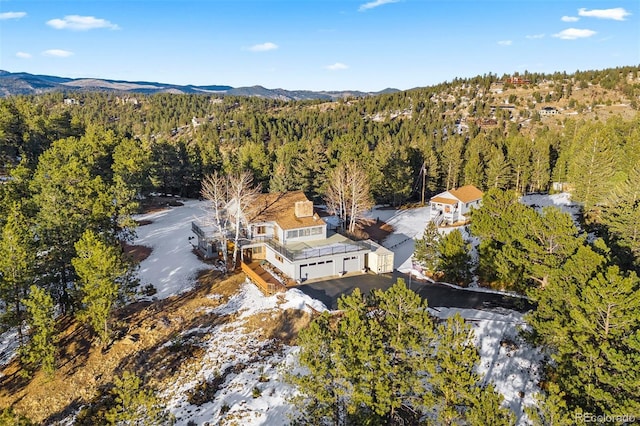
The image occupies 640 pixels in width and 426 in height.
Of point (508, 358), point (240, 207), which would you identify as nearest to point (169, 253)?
point (240, 207)

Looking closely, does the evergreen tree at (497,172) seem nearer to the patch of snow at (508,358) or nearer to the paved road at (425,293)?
the paved road at (425,293)

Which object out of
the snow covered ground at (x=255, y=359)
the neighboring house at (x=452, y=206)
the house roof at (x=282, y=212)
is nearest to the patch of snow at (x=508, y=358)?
the snow covered ground at (x=255, y=359)

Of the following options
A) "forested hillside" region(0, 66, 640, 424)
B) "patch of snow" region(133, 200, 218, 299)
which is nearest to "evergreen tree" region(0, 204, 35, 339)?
"forested hillside" region(0, 66, 640, 424)

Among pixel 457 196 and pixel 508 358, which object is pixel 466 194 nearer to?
pixel 457 196

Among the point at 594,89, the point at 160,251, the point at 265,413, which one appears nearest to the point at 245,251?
the point at 160,251

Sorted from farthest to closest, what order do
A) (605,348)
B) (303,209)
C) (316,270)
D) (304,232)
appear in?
(303,209)
(304,232)
(316,270)
(605,348)

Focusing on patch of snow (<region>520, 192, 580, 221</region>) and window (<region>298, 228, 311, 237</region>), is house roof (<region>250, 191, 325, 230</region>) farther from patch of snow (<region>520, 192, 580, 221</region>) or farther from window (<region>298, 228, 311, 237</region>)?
patch of snow (<region>520, 192, 580, 221</region>)
